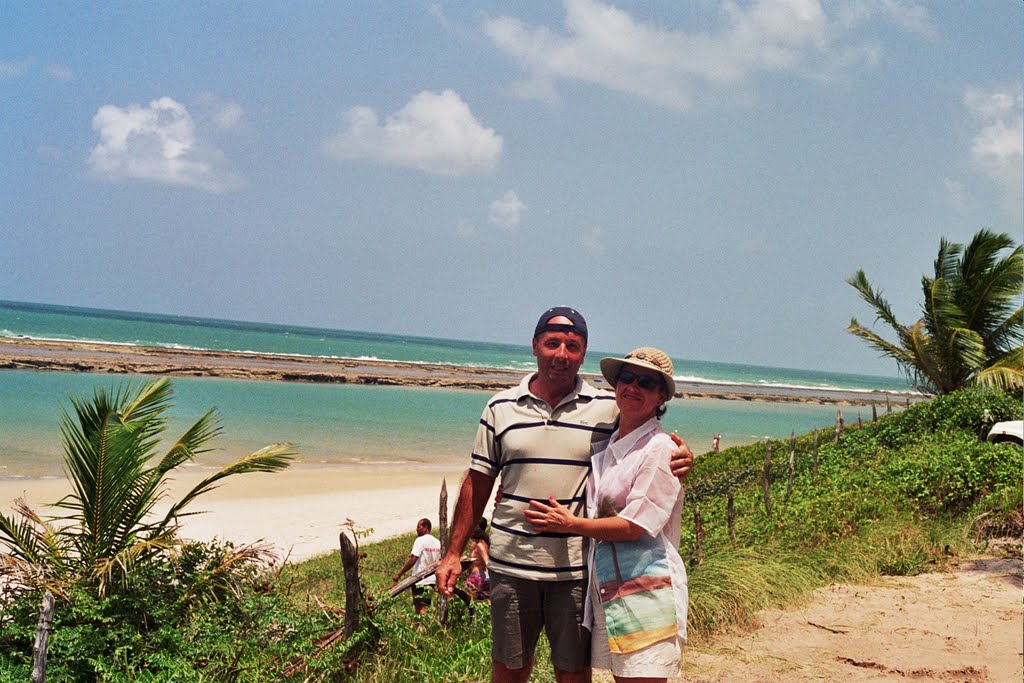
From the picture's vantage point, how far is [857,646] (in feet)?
19.5

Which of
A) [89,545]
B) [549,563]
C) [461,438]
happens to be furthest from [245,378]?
[549,563]

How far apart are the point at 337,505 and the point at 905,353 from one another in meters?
14.0

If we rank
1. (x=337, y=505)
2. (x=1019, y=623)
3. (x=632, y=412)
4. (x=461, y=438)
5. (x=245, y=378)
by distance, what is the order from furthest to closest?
1. (x=245, y=378)
2. (x=461, y=438)
3. (x=337, y=505)
4. (x=1019, y=623)
5. (x=632, y=412)

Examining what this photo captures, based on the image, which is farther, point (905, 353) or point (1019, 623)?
point (905, 353)

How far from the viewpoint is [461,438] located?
98.7 ft

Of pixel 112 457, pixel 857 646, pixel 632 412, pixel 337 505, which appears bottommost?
pixel 337 505

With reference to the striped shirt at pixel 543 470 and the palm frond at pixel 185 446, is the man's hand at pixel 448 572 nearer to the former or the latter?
the striped shirt at pixel 543 470

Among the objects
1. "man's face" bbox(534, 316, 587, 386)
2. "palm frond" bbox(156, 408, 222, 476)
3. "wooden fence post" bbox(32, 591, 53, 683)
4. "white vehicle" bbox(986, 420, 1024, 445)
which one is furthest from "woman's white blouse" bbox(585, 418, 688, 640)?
"white vehicle" bbox(986, 420, 1024, 445)

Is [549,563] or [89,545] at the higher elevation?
[549,563]

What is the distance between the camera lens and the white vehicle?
11.4 metres

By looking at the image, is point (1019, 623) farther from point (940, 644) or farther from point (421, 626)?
point (421, 626)

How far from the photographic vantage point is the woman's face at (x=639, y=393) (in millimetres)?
3015

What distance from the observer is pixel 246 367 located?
52.4 meters

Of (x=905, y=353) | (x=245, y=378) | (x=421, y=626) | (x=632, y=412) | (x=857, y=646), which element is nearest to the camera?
(x=632, y=412)
